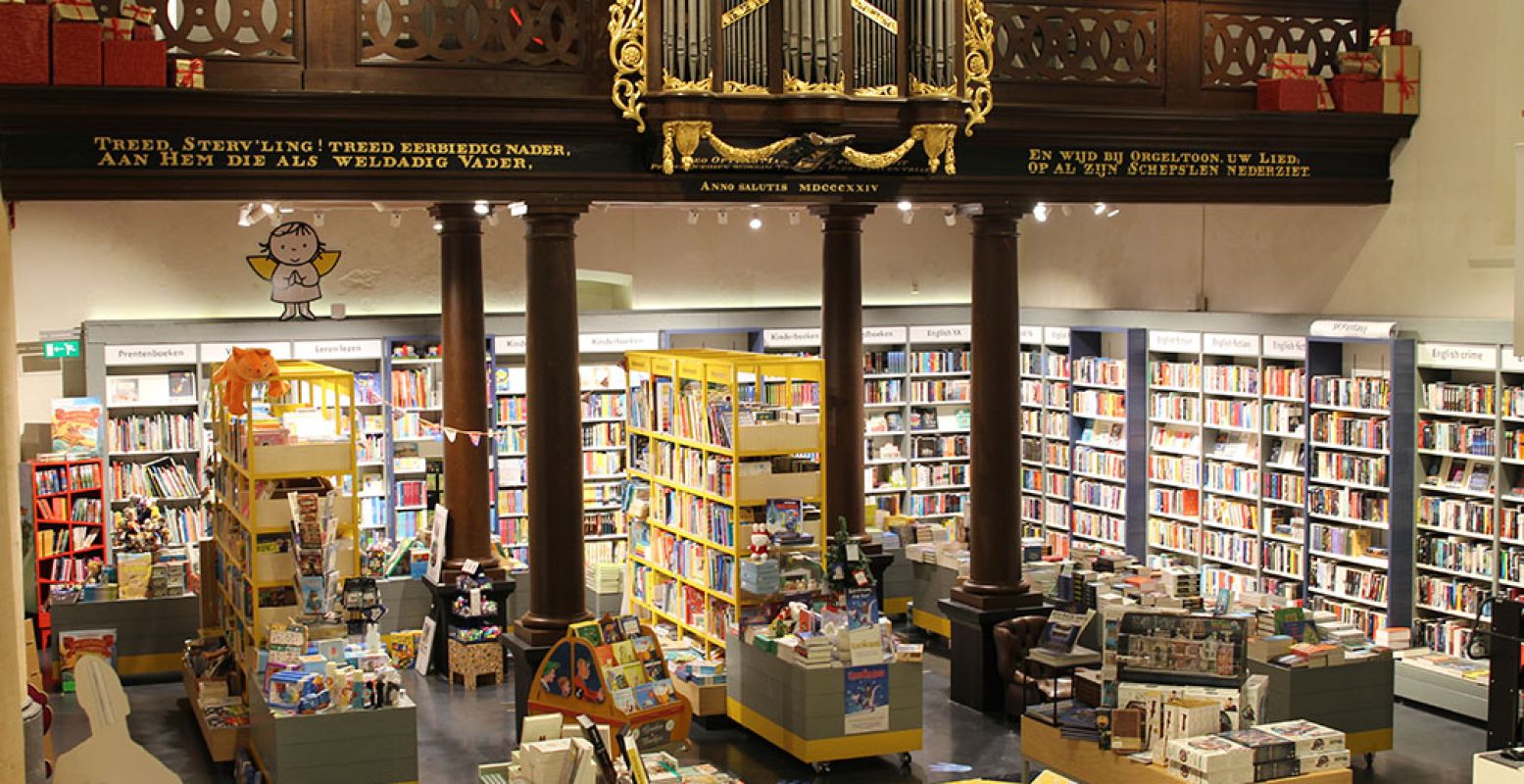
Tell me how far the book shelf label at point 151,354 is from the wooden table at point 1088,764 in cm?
880

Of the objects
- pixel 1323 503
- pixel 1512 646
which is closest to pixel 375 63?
pixel 1512 646

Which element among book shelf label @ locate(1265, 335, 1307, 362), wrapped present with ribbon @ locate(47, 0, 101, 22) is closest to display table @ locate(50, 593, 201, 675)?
wrapped present with ribbon @ locate(47, 0, 101, 22)

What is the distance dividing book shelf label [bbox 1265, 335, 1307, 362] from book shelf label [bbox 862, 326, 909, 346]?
14.9 ft

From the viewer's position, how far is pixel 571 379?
1084 cm

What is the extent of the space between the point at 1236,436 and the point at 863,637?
220 inches

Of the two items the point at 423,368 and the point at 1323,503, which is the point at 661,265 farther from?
the point at 1323,503

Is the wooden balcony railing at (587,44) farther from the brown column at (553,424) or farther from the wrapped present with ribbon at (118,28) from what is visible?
the brown column at (553,424)

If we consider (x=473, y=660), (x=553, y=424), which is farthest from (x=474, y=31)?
(x=473, y=660)

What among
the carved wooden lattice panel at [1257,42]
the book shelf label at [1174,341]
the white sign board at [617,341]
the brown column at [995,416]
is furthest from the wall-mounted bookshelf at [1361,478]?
the white sign board at [617,341]

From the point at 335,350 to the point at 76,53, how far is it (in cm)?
658

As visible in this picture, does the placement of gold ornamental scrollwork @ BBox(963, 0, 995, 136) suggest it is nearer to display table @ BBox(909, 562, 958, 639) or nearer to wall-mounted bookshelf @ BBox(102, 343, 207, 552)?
display table @ BBox(909, 562, 958, 639)

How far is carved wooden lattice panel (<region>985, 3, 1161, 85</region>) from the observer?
1123 centimetres

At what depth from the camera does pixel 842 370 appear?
1384 centimetres

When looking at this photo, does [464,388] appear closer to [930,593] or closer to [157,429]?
[157,429]
